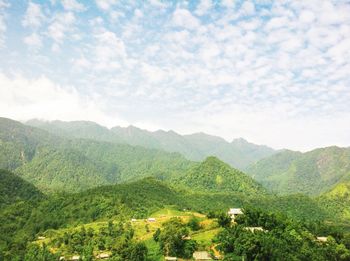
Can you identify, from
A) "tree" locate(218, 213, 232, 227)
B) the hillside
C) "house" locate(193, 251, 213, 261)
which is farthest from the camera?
the hillside

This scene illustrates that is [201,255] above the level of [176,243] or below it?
below

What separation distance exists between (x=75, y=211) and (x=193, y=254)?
70.1 metres

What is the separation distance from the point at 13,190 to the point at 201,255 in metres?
120

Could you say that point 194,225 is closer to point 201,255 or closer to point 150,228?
point 201,255

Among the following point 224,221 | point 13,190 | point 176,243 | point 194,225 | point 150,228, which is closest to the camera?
point 176,243

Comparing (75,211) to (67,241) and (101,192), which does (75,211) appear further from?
(67,241)

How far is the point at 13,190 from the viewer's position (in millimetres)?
157000

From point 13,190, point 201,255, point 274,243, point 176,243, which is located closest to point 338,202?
point 274,243

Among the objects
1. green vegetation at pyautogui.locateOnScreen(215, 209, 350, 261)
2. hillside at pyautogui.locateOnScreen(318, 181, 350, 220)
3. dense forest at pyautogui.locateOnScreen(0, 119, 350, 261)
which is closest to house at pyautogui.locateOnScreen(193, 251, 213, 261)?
dense forest at pyautogui.locateOnScreen(0, 119, 350, 261)

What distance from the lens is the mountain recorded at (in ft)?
488

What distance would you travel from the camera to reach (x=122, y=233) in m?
88.6

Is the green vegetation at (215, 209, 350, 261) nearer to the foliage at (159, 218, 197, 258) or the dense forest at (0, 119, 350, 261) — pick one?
the dense forest at (0, 119, 350, 261)

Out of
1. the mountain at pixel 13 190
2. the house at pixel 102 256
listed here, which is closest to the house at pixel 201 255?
the house at pixel 102 256

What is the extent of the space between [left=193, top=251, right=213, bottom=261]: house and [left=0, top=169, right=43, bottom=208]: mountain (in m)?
106
